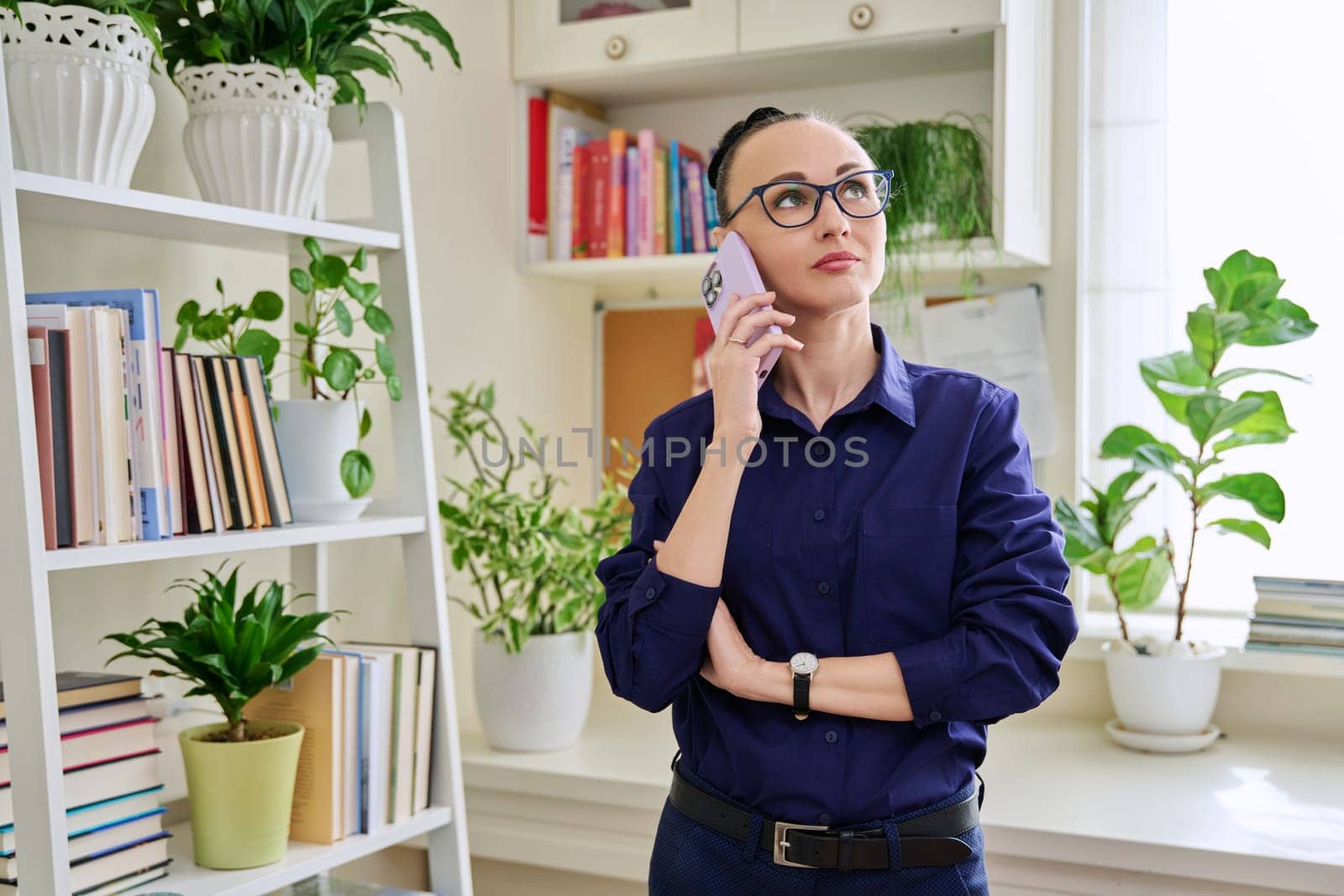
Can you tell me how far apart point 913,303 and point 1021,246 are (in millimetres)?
301

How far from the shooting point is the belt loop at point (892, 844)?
120 centimetres

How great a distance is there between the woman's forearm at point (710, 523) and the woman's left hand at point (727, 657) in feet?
0.17

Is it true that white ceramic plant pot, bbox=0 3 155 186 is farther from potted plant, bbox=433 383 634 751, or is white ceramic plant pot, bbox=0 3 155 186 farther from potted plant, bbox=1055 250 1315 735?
potted plant, bbox=1055 250 1315 735

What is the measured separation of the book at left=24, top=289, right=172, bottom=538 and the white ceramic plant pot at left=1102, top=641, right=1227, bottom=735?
63.5 inches

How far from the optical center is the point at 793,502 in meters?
1.28

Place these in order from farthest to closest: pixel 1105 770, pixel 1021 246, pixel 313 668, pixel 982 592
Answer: pixel 1021 246 → pixel 1105 770 → pixel 313 668 → pixel 982 592

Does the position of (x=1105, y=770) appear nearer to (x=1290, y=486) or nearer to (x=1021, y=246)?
(x=1290, y=486)

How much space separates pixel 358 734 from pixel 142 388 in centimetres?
56

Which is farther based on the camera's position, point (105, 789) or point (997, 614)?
point (105, 789)

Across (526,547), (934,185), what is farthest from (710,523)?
(934,185)

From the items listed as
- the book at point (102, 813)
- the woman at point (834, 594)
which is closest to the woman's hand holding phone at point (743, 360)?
the woman at point (834, 594)

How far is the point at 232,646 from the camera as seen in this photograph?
1511 millimetres

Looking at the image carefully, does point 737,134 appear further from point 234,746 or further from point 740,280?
point 234,746

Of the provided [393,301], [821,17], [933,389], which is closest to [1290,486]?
[821,17]
